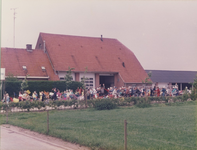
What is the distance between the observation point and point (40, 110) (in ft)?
75.8

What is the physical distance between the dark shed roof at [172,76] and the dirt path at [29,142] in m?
47.8

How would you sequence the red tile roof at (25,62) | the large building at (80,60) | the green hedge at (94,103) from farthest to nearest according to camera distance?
the large building at (80,60) → the red tile roof at (25,62) → the green hedge at (94,103)

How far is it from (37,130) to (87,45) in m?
36.0

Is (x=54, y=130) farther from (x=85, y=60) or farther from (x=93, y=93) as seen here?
Result: (x=85, y=60)

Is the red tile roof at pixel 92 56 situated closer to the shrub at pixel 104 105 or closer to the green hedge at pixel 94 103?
the green hedge at pixel 94 103

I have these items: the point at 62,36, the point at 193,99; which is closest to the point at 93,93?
the point at 193,99

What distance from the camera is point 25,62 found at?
1603 inches

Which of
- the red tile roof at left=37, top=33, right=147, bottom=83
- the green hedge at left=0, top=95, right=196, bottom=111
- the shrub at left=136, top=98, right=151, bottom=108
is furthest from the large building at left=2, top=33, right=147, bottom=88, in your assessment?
the shrub at left=136, top=98, right=151, bottom=108

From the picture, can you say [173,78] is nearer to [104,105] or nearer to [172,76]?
[172,76]

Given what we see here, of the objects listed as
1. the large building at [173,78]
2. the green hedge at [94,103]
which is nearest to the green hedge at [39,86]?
the green hedge at [94,103]

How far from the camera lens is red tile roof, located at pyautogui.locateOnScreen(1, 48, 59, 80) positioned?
3853 cm

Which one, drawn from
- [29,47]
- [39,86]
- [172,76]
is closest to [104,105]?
[39,86]

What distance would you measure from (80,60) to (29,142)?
33.5 metres

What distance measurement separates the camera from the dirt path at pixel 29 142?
1032 centimetres
